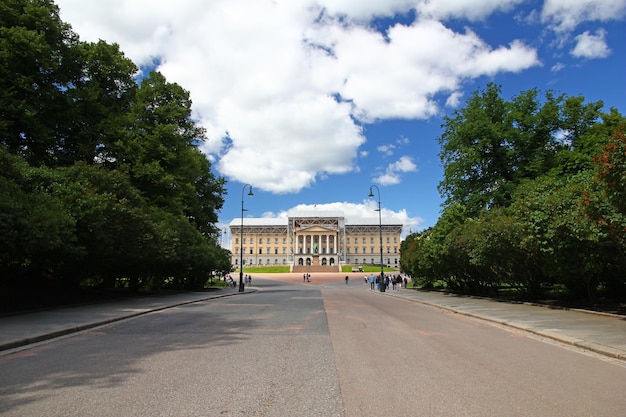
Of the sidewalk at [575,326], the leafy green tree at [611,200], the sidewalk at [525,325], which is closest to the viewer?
the sidewalk at [575,326]

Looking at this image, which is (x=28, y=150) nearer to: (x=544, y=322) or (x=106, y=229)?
(x=106, y=229)

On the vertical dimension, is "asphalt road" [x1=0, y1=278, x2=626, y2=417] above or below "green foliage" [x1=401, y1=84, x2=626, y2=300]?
below

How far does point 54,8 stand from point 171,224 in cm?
1606

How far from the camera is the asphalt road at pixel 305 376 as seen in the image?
5.96 meters

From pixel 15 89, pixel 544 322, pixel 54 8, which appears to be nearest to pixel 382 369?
pixel 544 322

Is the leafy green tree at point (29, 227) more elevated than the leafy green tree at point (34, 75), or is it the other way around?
the leafy green tree at point (34, 75)

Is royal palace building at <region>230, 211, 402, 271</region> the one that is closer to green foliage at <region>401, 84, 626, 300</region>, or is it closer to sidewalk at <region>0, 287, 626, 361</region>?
green foliage at <region>401, 84, 626, 300</region>

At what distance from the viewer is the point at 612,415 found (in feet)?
18.9

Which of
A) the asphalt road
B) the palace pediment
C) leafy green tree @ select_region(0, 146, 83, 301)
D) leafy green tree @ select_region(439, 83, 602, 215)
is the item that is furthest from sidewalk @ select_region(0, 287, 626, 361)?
the palace pediment

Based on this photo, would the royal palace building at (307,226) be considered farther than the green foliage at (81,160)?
Yes

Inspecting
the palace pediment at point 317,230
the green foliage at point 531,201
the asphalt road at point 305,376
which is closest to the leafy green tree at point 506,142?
the green foliage at point 531,201

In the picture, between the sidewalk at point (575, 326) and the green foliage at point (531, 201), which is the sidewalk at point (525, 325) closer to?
the sidewalk at point (575, 326)

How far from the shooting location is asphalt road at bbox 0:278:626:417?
596cm

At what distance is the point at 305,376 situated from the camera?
25.2ft
